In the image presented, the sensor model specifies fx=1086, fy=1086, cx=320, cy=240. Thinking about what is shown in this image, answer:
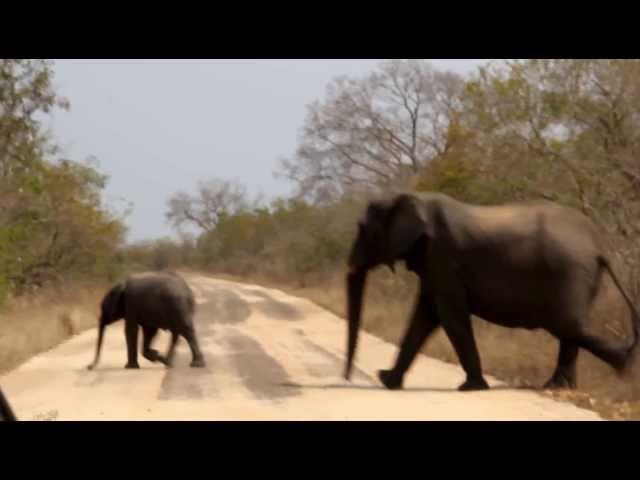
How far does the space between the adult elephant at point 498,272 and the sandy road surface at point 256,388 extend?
85 cm

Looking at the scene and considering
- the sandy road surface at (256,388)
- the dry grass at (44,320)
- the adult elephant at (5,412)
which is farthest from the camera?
the dry grass at (44,320)

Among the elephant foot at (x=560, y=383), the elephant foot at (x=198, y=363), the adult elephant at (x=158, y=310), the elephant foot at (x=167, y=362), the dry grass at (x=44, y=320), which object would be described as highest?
the elephant foot at (x=560, y=383)

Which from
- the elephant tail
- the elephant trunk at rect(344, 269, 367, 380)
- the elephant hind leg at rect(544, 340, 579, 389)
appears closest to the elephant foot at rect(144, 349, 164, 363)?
the elephant trunk at rect(344, 269, 367, 380)

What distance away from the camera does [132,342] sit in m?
19.4

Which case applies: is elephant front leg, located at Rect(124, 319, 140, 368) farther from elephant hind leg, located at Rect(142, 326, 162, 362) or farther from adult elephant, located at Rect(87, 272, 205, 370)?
elephant hind leg, located at Rect(142, 326, 162, 362)

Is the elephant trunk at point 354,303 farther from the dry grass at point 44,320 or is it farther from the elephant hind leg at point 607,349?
the dry grass at point 44,320

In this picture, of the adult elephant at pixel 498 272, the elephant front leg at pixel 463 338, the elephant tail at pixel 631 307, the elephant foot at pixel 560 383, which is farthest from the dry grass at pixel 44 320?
the elephant tail at pixel 631 307

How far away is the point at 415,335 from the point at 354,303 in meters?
0.99

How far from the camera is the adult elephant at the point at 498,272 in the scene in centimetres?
1387

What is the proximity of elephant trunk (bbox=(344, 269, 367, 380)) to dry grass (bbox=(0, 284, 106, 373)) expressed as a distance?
6.55 meters

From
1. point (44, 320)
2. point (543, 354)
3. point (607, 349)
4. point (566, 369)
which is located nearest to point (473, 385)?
point (566, 369)

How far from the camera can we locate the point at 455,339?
14.1m

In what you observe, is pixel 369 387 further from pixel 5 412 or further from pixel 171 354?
pixel 5 412

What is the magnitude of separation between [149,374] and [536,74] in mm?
10375
